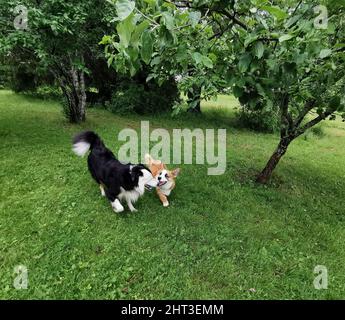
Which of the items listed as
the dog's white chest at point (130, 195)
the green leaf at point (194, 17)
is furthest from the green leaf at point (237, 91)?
the dog's white chest at point (130, 195)

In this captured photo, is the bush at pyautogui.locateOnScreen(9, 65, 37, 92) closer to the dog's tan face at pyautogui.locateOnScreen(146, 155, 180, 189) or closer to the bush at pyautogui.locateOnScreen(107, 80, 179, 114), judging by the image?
the bush at pyautogui.locateOnScreen(107, 80, 179, 114)

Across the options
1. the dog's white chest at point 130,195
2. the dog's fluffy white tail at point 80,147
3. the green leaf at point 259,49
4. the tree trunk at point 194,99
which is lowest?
the dog's white chest at point 130,195

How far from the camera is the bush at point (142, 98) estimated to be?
1391 cm

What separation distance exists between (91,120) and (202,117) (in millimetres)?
6052

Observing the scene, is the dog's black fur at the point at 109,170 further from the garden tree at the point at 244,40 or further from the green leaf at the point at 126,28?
the green leaf at the point at 126,28

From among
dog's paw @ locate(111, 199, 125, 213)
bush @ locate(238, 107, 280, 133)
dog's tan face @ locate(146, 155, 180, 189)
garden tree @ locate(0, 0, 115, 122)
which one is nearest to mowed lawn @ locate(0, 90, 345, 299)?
dog's paw @ locate(111, 199, 125, 213)

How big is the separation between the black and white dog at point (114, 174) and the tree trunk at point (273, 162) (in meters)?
3.07

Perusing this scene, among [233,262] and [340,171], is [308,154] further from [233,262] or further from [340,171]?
[233,262]

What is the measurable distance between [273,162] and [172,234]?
11.0 feet

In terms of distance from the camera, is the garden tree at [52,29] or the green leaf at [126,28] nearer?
the green leaf at [126,28]

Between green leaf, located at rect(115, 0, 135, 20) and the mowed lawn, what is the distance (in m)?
3.38

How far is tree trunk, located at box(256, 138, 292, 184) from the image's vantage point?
646 cm

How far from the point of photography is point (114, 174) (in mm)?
4883

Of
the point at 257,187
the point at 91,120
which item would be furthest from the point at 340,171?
the point at 91,120
